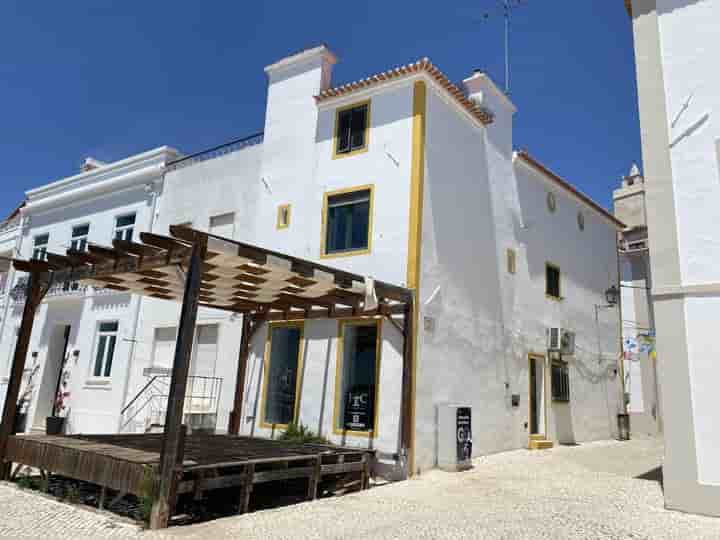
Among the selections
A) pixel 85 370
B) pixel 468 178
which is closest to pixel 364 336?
pixel 468 178

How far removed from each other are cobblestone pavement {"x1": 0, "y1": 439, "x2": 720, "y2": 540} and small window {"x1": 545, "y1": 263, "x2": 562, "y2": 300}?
6.50m

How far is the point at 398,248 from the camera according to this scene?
10.9 meters

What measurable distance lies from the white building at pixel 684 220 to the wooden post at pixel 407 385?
12.9 feet

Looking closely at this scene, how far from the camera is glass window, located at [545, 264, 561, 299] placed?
15672 mm

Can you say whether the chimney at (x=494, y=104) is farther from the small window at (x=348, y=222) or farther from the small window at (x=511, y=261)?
the small window at (x=348, y=222)

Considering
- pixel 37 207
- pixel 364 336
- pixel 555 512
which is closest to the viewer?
pixel 555 512

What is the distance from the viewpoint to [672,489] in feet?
24.2

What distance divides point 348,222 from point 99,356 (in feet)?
29.5

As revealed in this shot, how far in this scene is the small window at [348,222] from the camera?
11.6 metres

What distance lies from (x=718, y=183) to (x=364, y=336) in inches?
246

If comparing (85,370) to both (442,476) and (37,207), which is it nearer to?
(37,207)

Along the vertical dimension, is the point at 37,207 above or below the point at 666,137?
above

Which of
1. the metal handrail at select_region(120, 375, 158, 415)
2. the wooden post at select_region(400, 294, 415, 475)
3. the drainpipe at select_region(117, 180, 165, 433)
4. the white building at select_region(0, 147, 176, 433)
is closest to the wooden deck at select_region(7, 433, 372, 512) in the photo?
the wooden post at select_region(400, 294, 415, 475)

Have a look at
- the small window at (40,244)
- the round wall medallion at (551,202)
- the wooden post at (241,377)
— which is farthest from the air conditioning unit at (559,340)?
the small window at (40,244)
